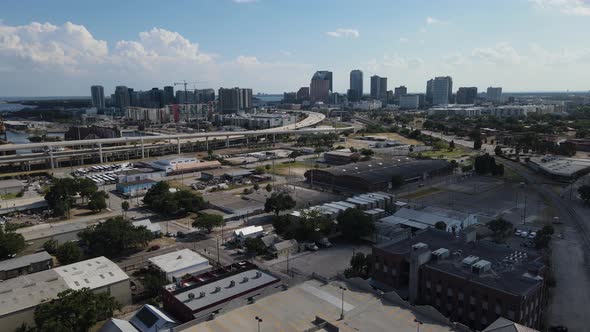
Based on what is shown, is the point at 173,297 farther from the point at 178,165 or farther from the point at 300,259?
the point at 178,165

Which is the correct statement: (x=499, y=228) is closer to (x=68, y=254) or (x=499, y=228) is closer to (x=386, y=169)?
(x=386, y=169)

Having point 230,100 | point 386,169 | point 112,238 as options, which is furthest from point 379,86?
point 112,238

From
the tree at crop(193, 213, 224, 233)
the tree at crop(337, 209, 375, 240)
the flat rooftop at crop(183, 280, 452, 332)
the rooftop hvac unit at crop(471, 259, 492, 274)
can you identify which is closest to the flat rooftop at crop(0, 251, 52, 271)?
the tree at crop(193, 213, 224, 233)

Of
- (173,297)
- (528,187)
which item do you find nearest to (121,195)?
(173,297)

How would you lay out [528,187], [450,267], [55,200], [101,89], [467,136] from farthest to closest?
[101,89], [467,136], [528,187], [55,200], [450,267]

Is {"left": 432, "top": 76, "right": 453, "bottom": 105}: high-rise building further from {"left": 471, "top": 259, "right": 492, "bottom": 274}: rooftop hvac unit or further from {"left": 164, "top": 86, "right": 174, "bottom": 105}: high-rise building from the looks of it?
{"left": 471, "top": 259, "right": 492, "bottom": 274}: rooftop hvac unit

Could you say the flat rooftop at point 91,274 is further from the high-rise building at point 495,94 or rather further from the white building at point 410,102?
the high-rise building at point 495,94

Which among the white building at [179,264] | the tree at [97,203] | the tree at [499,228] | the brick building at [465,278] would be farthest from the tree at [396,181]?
the tree at [97,203]
